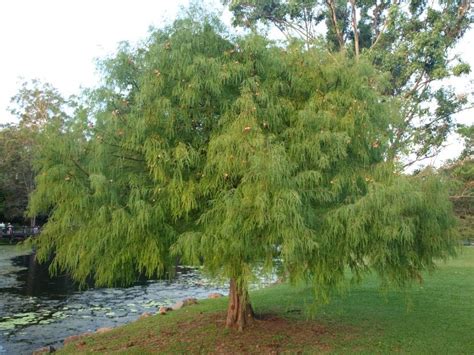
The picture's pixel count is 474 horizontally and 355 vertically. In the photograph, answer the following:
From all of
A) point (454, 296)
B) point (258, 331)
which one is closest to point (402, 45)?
point (454, 296)

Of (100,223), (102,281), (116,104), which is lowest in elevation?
(102,281)

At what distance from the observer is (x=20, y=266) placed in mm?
27781

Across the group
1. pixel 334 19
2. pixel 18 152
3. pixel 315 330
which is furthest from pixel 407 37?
pixel 18 152

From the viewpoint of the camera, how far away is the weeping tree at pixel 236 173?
Answer: 610 cm

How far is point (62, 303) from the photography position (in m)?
17.4

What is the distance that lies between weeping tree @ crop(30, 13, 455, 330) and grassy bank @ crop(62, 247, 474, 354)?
1964 mm

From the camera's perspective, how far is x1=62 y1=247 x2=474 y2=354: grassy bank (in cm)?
916

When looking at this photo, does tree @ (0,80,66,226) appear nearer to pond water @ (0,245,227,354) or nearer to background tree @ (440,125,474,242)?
pond water @ (0,245,227,354)

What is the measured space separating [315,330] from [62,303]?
1093cm

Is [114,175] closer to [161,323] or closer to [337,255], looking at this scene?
[337,255]

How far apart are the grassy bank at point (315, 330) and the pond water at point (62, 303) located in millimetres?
2326

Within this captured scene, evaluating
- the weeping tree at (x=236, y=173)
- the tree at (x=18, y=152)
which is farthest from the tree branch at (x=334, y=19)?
the tree at (x=18, y=152)

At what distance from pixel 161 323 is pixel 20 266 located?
19349 millimetres

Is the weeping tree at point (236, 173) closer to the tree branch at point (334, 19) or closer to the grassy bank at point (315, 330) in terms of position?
the grassy bank at point (315, 330)
